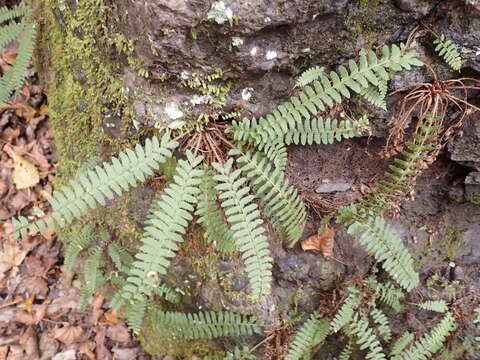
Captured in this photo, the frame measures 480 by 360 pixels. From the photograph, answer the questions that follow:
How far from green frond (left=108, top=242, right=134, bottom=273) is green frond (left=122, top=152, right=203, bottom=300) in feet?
2.95

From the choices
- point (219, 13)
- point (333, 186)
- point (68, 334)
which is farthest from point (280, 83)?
point (68, 334)

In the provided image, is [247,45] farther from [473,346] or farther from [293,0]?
[473,346]

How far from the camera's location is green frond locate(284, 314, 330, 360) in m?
3.19

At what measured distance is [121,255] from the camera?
333cm

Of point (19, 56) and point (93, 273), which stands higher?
point (19, 56)

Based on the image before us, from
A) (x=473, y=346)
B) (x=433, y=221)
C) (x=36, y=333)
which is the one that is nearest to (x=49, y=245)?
(x=36, y=333)

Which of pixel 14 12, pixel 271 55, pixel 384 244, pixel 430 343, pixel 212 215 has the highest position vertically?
pixel 14 12

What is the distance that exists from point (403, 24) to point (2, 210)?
164 inches

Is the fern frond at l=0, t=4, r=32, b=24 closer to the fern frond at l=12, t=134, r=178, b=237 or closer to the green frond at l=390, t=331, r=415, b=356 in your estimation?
the fern frond at l=12, t=134, r=178, b=237

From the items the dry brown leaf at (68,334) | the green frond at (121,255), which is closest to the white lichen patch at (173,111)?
the green frond at (121,255)

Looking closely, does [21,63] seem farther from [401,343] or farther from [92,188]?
[401,343]

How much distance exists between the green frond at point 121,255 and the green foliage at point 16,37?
5.65 feet

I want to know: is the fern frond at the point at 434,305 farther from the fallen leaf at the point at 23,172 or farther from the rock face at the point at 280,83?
the fallen leaf at the point at 23,172

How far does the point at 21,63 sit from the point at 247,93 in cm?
222
